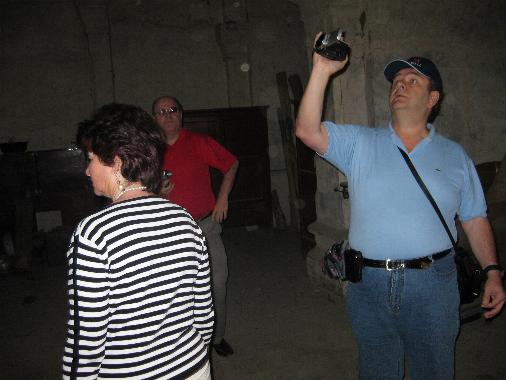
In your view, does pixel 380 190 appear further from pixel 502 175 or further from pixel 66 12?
pixel 66 12

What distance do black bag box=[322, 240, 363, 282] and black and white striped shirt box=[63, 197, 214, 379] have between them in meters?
0.87

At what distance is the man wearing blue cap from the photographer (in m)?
1.73

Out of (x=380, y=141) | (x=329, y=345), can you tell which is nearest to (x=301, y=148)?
(x=329, y=345)

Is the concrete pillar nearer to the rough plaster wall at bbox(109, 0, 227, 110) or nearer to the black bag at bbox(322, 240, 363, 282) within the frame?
the rough plaster wall at bbox(109, 0, 227, 110)

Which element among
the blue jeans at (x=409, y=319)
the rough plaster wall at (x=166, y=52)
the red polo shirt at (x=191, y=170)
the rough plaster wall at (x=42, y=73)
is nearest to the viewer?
the blue jeans at (x=409, y=319)

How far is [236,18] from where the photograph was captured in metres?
8.44

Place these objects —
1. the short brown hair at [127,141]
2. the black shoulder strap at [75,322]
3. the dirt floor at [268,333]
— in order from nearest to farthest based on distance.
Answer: the black shoulder strap at [75,322] → the short brown hair at [127,141] → the dirt floor at [268,333]

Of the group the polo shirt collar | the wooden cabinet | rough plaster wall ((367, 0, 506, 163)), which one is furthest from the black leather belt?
the wooden cabinet

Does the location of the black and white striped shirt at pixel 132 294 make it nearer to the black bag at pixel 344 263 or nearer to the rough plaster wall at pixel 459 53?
the black bag at pixel 344 263

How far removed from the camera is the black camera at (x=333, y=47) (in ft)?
5.13

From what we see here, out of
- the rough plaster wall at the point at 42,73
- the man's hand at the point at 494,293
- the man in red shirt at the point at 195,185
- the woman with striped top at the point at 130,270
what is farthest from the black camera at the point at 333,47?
the rough plaster wall at the point at 42,73

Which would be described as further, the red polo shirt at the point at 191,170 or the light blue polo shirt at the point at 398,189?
the red polo shirt at the point at 191,170

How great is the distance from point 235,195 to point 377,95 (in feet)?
15.8

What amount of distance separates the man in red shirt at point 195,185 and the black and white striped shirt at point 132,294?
5.25ft
